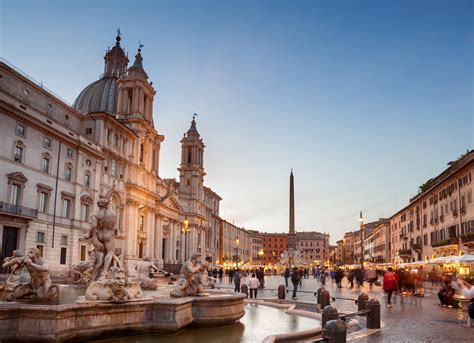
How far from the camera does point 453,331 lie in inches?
454

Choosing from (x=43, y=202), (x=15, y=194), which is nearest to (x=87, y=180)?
(x=43, y=202)

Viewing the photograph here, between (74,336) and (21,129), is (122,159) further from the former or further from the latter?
(74,336)

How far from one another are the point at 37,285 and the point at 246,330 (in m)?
4.73

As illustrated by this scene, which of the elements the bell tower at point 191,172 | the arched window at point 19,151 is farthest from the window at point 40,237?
the bell tower at point 191,172

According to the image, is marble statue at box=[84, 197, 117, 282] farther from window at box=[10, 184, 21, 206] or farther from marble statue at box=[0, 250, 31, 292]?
window at box=[10, 184, 21, 206]

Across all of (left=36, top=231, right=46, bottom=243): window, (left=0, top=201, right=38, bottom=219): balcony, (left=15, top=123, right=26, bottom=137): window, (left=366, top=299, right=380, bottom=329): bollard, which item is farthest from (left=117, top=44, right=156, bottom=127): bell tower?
(left=366, top=299, right=380, bottom=329): bollard

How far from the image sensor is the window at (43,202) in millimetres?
37188

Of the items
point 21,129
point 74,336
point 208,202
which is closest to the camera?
point 74,336

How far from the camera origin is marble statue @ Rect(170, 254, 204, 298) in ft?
38.3

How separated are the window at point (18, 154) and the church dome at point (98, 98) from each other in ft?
103

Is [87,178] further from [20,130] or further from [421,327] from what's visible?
[421,327]

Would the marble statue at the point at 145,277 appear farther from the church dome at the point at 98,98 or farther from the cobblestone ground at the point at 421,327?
the church dome at the point at 98,98

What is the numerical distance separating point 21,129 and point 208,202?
70.3 m

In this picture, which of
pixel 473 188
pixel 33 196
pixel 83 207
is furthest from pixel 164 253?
pixel 473 188
